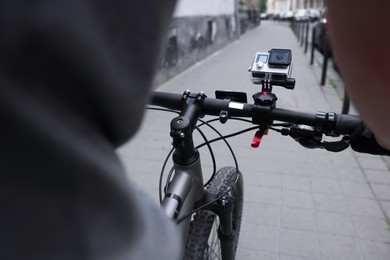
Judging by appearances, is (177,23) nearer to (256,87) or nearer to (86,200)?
(256,87)

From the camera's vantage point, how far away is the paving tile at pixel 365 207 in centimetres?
279

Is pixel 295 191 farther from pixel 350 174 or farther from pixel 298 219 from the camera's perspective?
pixel 350 174

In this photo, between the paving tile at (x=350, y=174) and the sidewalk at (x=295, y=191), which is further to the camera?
the paving tile at (x=350, y=174)

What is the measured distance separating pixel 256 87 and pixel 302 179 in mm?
2049

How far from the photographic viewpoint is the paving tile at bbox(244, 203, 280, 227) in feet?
9.07

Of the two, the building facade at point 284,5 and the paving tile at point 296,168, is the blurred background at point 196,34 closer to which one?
the paving tile at point 296,168

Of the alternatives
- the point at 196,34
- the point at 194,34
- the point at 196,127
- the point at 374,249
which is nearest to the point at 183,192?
the point at 196,127

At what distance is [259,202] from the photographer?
2994mm

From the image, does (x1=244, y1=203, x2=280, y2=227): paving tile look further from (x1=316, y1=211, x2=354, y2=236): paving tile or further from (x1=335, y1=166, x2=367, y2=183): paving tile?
(x1=335, y1=166, x2=367, y2=183): paving tile

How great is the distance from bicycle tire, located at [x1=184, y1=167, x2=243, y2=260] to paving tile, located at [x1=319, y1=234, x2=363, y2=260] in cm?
89

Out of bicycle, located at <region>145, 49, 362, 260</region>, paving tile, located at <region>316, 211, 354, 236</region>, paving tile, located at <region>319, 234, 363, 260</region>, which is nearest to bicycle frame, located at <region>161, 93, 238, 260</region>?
bicycle, located at <region>145, 49, 362, 260</region>

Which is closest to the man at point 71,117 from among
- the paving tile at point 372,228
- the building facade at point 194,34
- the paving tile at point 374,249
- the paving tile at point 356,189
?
the paving tile at point 374,249

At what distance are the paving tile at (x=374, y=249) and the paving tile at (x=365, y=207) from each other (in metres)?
0.33

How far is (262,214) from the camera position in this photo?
9.34 ft
